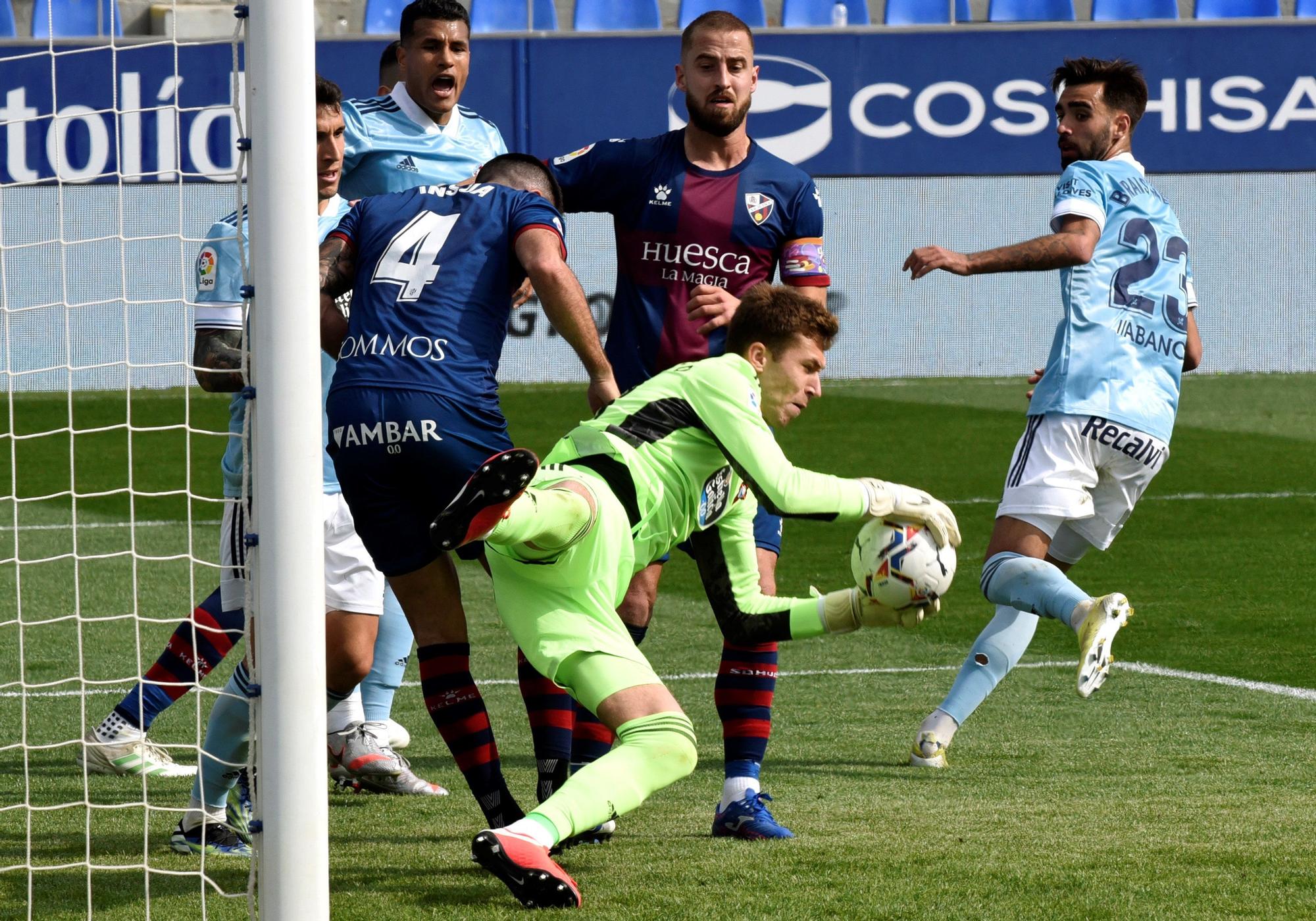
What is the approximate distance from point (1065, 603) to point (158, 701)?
2571 millimetres

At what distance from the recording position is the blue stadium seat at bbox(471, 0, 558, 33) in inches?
886

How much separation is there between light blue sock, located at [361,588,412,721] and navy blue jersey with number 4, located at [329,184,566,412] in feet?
4.60

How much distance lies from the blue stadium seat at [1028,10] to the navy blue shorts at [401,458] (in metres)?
20.8

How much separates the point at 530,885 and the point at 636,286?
2.03 meters

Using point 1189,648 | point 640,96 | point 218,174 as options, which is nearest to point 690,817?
point 218,174

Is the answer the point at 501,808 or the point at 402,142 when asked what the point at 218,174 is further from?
the point at 402,142

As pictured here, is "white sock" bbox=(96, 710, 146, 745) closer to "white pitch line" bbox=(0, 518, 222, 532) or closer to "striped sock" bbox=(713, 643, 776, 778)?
"striped sock" bbox=(713, 643, 776, 778)

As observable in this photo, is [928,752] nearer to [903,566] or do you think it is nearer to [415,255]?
[903,566]

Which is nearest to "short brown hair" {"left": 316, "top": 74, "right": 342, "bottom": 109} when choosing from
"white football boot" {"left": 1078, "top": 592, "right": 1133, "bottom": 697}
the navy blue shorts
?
the navy blue shorts

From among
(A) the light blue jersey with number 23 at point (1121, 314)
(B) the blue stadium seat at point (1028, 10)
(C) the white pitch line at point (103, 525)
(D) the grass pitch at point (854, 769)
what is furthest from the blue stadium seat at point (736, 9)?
(A) the light blue jersey with number 23 at point (1121, 314)

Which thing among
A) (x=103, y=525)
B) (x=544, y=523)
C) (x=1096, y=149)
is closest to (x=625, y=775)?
(x=544, y=523)

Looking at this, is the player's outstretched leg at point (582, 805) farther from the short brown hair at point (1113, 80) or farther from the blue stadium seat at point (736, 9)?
the blue stadium seat at point (736, 9)

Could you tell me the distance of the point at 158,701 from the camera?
4.89m

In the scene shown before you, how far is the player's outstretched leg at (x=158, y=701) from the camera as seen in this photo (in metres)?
4.85
